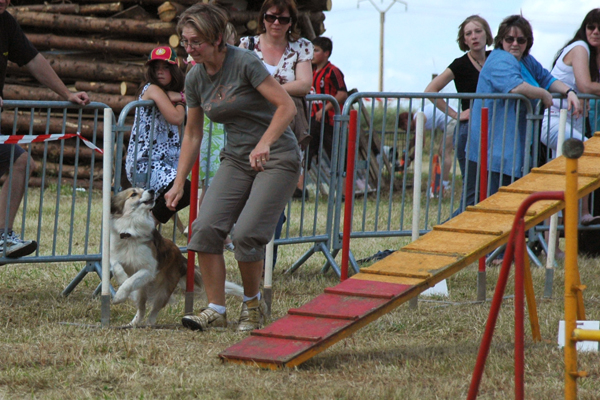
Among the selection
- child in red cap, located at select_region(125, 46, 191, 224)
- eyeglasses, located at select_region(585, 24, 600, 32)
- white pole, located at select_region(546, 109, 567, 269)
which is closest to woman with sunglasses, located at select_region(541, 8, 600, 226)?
eyeglasses, located at select_region(585, 24, 600, 32)

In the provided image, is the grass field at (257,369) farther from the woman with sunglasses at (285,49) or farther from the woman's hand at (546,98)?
the woman's hand at (546,98)

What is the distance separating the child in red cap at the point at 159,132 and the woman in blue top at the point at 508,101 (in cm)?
245

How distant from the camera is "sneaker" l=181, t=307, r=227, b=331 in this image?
458 cm

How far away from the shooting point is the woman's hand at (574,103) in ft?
22.2

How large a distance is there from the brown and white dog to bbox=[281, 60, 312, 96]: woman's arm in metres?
1.23

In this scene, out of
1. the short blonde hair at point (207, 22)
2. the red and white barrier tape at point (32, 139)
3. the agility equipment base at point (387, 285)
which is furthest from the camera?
the red and white barrier tape at point (32, 139)

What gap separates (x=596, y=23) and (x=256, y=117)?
3937 mm

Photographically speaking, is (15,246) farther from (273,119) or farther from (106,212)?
(273,119)

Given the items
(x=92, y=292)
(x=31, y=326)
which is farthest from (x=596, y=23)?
(x=31, y=326)

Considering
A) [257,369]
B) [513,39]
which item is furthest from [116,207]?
[513,39]

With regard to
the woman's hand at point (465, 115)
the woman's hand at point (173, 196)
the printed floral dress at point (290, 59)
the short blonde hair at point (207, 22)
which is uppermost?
the short blonde hair at point (207, 22)

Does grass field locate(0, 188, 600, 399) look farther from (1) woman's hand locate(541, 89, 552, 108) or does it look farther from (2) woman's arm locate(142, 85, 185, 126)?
(1) woman's hand locate(541, 89, 552, 108)

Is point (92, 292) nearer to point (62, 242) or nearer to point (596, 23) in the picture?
point (62, 242)

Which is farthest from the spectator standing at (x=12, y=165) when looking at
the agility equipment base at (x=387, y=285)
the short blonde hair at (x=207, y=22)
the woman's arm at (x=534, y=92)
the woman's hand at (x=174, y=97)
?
the woman's arm at (x=534, y=92)
